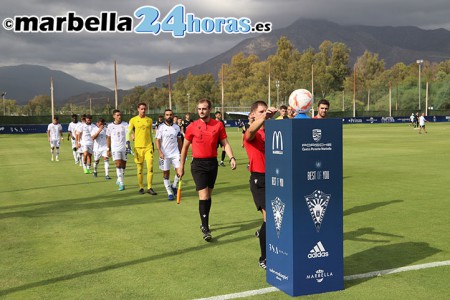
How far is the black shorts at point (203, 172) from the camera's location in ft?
25.5

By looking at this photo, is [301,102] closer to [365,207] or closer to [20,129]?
[365,207]

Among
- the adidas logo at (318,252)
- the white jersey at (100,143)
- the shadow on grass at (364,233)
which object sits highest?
the white jersey at (100,143)

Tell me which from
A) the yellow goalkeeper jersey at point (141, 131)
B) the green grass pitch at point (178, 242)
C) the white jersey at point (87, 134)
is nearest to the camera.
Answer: the green grass pitch at point (178, 242)

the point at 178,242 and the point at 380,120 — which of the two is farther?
the point at 380,120

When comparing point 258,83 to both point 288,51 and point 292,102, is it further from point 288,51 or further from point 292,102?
point 292,102

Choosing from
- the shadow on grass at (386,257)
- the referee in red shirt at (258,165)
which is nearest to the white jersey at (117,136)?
the referee in red shirt at (258,165)

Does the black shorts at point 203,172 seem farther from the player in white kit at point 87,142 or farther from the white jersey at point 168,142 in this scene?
the player in white kit at point 87,142

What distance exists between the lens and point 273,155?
17.3 feet

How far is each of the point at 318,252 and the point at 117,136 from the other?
9945 millimetres

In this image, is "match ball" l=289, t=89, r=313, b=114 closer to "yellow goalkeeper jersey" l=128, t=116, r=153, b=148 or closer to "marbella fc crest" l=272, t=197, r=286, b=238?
"marbella fc crest" l=272, t=197, r=286, b=238

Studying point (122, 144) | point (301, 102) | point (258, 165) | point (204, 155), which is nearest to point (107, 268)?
point (258, 165)

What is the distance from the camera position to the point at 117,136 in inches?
553

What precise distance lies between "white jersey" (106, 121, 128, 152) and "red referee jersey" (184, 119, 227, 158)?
6452 mm

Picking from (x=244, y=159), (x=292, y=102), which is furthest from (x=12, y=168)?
(x=292, y=102)
